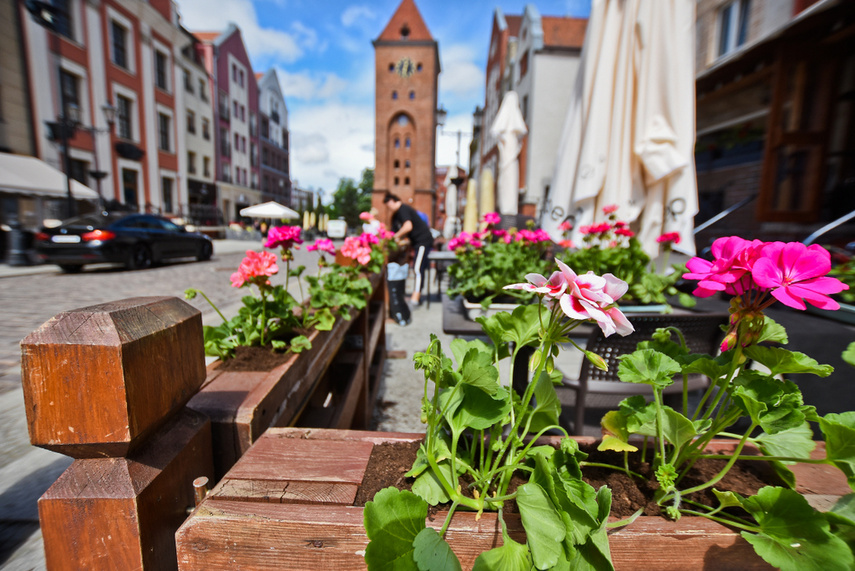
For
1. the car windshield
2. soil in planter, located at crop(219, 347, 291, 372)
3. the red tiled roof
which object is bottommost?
soil in planter, located at crop(219, 347, 291, 372)

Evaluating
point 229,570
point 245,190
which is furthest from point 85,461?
point 245,190

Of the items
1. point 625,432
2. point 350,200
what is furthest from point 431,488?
point 350,200

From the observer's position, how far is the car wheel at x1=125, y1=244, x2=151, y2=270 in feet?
28.0

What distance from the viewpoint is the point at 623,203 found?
2.98 metres

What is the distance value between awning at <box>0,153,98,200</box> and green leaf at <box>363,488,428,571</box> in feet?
50.3

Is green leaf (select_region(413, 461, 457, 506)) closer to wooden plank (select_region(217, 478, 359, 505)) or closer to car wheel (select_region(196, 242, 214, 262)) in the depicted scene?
wooden plank (select_region(217, 478, 359, 505))

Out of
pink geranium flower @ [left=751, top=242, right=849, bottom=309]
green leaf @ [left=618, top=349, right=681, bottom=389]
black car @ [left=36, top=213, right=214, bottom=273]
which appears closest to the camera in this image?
pink geranium flower @ [left=751, top=242, right=849, bottom=309]

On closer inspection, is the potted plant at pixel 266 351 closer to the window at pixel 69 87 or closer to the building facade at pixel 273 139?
the window at pixel 69 87

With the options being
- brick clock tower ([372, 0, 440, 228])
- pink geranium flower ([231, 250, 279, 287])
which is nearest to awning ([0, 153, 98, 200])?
pink geranium flower ([231, 250, 279, 287])

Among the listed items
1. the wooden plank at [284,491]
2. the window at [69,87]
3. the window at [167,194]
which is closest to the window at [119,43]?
the window at [69,87]

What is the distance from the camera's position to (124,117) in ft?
A: 60.9

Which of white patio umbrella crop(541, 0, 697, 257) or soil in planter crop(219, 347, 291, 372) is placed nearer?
soil in planter crop(219, 347, 291, 372)

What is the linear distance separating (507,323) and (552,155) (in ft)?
48.2

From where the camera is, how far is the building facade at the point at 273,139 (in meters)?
38.2
